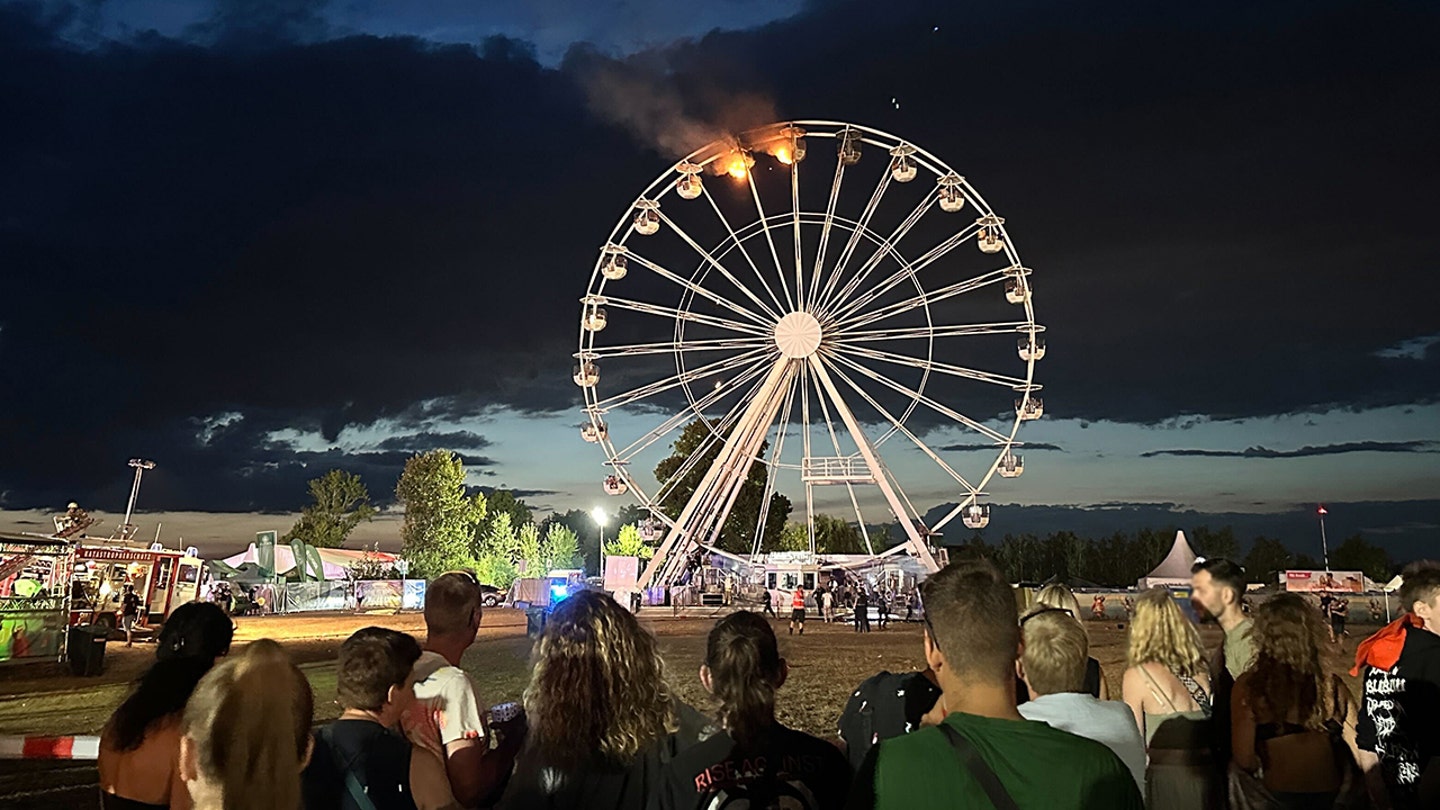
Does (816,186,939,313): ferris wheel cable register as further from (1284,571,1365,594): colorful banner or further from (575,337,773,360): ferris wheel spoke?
(1284,571,1365,594): colorful banner

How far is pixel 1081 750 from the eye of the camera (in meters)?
2.24

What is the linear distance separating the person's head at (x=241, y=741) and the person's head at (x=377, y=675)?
920mm

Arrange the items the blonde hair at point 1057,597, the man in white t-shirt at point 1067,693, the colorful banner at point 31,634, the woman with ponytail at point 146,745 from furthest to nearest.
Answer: the colorful banner at point 31,634 < the blonde hair at point 1057,597 < the man in white t-shirt at point 1067,693 < the woman with ponytail at point 146,745

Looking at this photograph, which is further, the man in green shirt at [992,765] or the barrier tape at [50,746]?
the barrier tape at [50,746]

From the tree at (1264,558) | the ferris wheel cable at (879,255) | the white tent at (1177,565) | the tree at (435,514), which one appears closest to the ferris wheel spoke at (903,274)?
the ferris wheel cable at (879,255)

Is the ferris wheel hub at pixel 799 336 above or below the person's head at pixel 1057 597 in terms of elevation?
above

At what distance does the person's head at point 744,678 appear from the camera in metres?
3.14

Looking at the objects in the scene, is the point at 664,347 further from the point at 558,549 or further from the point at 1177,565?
the point at 558,549

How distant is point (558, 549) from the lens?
Result: 85688 mm

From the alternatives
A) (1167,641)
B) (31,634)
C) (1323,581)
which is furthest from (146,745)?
(1323,581)

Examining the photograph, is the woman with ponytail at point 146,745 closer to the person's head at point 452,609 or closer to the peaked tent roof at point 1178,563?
the person's head at point 452,609

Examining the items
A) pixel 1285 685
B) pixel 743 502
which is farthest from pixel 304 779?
pixel 743 502

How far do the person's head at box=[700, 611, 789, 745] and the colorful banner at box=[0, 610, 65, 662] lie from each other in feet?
65.9

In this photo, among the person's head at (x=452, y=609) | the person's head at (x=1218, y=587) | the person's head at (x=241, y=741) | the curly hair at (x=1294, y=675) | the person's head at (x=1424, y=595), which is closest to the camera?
the person's head at (x=241, y=741)
